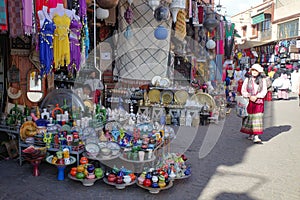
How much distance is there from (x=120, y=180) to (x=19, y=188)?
118 centimetres

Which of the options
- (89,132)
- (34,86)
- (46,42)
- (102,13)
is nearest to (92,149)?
(89,132)

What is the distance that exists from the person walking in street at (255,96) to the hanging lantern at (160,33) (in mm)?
1986

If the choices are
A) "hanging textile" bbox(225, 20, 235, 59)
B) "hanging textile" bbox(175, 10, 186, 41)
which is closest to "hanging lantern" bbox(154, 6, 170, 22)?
"hanging textile" bbox(175, 10, 186, 41)

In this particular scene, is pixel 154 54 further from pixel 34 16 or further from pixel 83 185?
pixel 83 185

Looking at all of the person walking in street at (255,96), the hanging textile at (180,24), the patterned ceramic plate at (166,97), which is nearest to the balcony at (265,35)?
the hanging textile at (180,24)

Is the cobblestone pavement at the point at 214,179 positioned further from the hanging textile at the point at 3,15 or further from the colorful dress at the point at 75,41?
the hanging textile at the point at 3,15

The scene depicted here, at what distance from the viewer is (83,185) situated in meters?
3.58

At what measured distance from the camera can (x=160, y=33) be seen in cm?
648

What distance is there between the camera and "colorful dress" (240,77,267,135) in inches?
219

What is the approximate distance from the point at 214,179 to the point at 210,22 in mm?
6077

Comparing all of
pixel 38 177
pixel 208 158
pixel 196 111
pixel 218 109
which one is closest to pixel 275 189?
pixel 208 158

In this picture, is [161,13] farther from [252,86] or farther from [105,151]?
[105,151]

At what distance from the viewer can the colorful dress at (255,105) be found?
557cm

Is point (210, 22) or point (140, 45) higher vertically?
point (210, 22)
